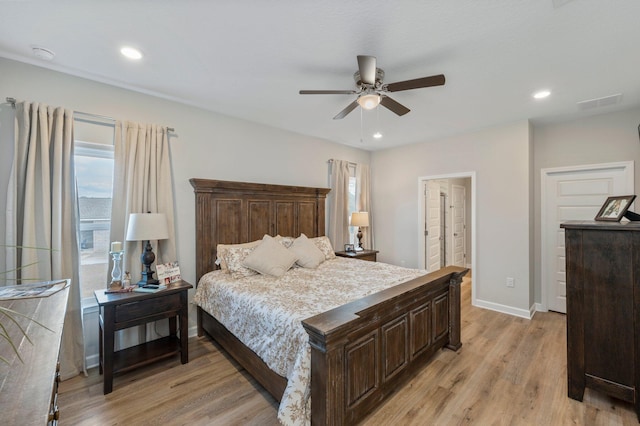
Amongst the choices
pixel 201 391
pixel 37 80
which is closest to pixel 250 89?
pixel 37 80

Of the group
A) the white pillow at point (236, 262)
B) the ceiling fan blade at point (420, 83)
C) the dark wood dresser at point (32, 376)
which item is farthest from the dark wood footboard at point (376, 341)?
the ceiling fan blade at point (420, 83)

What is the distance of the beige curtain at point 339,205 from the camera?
15.8ft

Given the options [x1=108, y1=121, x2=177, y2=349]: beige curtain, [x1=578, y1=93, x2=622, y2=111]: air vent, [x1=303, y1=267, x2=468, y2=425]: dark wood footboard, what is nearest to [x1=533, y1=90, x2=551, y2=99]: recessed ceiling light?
[x1=578, y1=93, x2=622, y2=111]: air vent

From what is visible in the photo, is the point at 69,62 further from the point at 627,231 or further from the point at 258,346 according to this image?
the point at 627,231

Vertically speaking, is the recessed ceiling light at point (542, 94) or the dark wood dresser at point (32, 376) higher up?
the recessed ceiling light at point (542, 94)

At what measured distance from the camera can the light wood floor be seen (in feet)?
6.42

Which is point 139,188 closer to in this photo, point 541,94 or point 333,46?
point 333,46

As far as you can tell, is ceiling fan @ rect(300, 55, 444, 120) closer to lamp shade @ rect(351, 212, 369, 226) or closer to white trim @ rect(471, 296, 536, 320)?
lamp shade @ rect(351, 212, 369, 226)

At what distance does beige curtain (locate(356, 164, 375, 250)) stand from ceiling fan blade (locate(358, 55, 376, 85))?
326 centimetres

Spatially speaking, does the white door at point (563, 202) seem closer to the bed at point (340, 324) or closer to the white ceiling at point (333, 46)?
the white ceiling at point (333, 46)

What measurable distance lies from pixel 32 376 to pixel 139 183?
228 centimetres

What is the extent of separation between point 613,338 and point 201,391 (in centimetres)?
316

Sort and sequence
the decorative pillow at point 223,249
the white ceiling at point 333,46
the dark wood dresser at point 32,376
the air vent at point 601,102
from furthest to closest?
the decorative pillow at point 223,249 → the air vent at point 601,102 → the white ceiling at point 333,46 → the dark wood dresser at point 32,376

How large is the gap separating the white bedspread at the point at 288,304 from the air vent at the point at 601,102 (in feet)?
9.06
